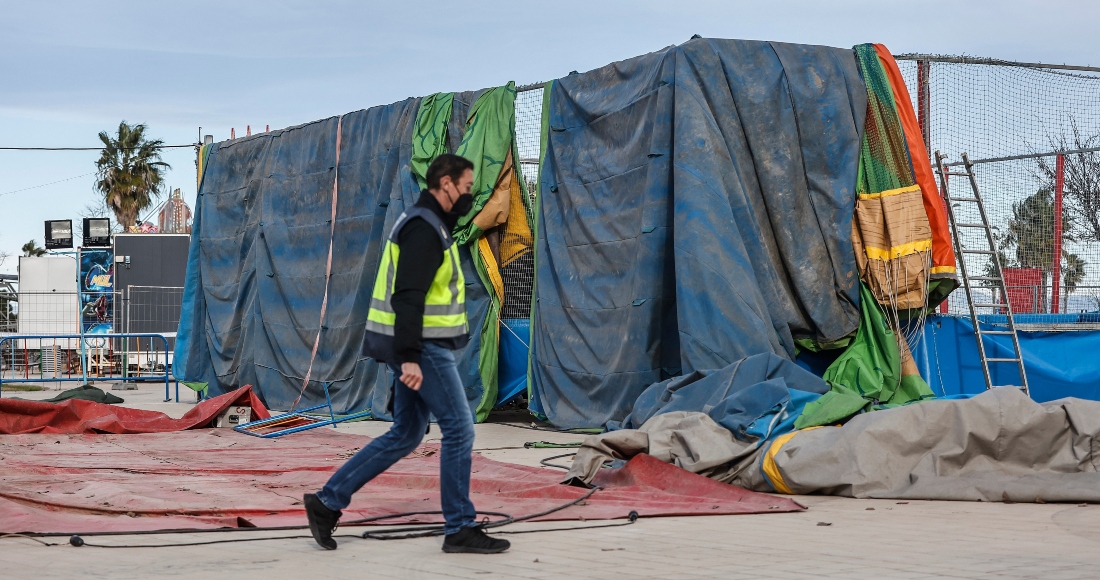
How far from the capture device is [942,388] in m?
11.2

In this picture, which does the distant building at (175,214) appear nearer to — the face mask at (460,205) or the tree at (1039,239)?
the tree at (1039,239)

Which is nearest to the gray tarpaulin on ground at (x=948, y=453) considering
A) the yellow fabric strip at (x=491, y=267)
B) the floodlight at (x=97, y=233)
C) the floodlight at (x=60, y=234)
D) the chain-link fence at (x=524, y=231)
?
the yellow fabric strip at (x=491, y=267)

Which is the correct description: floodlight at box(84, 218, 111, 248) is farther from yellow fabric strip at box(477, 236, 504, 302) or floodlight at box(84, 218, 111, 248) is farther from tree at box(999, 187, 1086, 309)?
tree at box(999, 187, 1086, 309)

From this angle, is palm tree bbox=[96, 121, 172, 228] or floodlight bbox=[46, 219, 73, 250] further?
palm tree bbox=[96, 121, 172, 228]

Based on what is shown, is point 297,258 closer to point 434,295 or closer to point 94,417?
point 94,417

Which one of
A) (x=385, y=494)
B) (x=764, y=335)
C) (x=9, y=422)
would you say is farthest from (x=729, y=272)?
(x=9, y=422)

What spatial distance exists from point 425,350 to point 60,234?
76.3 ft

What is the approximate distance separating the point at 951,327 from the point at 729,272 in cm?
268

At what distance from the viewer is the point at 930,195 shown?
10547 mm

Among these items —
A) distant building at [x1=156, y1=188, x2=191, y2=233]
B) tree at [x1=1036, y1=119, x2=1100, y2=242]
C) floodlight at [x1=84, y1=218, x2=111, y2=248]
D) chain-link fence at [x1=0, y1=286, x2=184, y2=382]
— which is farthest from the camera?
distant building at [x1=156, y1=188, x2=191, y2=233]

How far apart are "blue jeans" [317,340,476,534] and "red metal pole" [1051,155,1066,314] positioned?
32.4ft

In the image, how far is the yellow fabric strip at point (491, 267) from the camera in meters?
12.4

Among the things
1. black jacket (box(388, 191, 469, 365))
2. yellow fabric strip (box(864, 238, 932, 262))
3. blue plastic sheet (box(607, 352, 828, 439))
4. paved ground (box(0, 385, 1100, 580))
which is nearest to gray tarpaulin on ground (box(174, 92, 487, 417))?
blue plastic sheet (box(607, 352, 828, 439))

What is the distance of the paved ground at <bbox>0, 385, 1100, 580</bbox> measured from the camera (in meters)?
4.58
